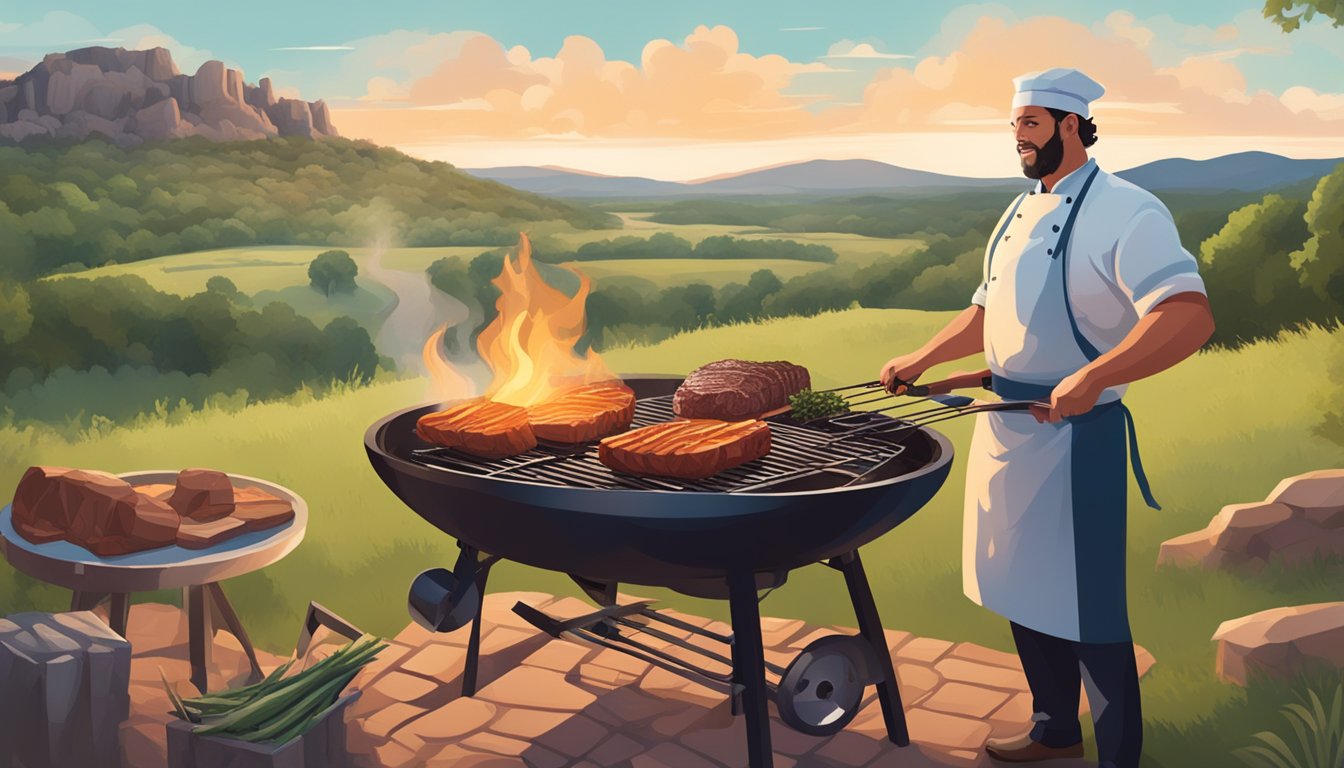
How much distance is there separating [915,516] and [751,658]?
10.8 feet

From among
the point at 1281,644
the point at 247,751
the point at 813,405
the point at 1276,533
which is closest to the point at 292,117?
the point at 813,405

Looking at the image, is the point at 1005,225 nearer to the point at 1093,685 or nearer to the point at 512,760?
the point at 1093,685

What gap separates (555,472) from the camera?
3338 millimetres

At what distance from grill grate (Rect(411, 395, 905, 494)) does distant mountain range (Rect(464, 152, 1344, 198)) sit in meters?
4.99

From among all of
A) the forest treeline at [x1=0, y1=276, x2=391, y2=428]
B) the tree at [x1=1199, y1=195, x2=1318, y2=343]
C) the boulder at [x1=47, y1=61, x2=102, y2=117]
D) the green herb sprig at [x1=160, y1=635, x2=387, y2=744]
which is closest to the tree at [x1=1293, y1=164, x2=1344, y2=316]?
the tree at [x1=1199, y1=195, x2=1318, y2=343]

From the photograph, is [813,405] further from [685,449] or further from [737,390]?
[685,449]

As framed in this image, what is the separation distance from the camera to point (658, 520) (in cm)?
290

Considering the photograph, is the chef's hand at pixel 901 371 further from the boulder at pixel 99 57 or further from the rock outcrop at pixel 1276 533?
the boulder at pixel 99 57

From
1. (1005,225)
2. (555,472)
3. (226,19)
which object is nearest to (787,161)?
(226,19)

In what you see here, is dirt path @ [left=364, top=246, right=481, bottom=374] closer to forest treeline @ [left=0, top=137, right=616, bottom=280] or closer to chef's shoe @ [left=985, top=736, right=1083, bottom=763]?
forest treeline @ [left=0, top=137, right=616, bottom=280]

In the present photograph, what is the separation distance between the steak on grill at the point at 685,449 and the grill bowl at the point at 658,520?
199mm

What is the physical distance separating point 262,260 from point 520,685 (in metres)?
5.94

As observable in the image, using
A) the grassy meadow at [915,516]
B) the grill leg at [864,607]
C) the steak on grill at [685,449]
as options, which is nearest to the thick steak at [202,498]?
the grassy meadow at [915,516]

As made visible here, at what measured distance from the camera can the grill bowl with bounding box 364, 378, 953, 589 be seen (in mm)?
2891
